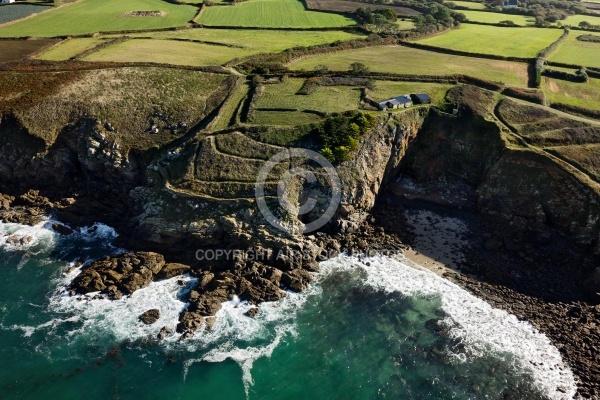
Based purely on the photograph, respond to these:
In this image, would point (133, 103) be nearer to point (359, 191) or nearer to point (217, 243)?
point (217, 243)

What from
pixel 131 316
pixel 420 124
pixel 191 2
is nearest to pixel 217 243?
pixel 131 316

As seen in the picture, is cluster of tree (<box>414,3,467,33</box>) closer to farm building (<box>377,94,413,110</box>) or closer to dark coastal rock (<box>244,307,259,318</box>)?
farm building (<box>377,94,413,110</box>)

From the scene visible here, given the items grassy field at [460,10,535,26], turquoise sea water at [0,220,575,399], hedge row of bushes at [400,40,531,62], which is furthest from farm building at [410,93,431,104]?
grassy field at [460,10,535,26]

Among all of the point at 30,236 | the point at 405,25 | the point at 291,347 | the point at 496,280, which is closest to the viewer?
the point at 291,347

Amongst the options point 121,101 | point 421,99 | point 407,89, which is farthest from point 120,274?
point 407,89

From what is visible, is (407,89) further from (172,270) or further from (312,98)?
(172,270)

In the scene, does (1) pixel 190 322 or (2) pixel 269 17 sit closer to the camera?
(1) pixel 190 322

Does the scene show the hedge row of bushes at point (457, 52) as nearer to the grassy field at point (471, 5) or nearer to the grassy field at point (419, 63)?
the grassy field at point (419, 63)
